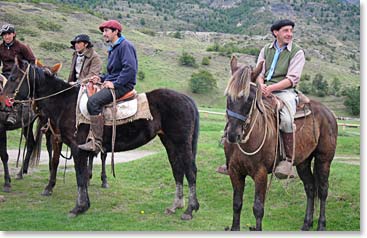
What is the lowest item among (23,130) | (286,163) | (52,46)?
(23,130)

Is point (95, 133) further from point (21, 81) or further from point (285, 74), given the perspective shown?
point (285, 74)

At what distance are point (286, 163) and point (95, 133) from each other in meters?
2.90

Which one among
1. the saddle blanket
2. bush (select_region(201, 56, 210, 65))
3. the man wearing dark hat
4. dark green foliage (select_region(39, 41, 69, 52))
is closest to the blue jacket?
the saddle blanket

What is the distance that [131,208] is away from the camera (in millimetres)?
7953

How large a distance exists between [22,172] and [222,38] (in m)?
77.8

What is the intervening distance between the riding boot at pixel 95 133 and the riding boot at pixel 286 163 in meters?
2.74

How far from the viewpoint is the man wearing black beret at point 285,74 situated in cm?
622

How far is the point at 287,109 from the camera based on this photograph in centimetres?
628

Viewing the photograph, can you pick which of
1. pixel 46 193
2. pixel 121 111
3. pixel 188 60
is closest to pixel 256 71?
pixel 121 111

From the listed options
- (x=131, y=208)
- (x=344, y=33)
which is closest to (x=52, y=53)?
(x=131, y=208)

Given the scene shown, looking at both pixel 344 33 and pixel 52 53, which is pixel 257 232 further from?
pixel 344 33

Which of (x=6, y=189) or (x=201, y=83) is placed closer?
(x=6, y=189)

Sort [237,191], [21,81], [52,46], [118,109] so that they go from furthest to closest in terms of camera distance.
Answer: [52,46]
[21,81]
[118,109]
[237,191]

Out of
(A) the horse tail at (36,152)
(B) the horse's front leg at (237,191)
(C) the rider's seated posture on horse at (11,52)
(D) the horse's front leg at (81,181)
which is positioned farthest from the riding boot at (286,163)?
(A) the horse tail at (36,152)
